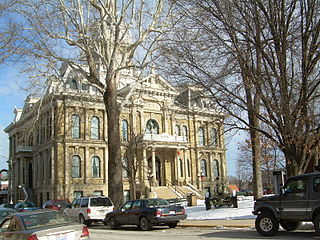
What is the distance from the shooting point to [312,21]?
14812 mm

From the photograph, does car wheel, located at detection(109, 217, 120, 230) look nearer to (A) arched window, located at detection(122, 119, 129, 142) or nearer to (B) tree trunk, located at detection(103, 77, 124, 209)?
(B) tree trunk, located at detection(103, 77, 124, 209)

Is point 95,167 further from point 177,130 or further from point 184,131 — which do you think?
point 184,131

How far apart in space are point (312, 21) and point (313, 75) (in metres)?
3.13

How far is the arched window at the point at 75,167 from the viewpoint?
1838 inches

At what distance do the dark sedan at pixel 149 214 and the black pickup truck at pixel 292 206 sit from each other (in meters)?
4.83

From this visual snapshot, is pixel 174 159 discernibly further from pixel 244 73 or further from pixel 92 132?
pixel 244 73

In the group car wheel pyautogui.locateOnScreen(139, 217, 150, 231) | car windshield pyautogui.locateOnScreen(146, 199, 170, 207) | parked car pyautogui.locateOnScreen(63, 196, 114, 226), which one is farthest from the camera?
parked car pyautogui.locateOnScreen(63, 196, 114, 226)

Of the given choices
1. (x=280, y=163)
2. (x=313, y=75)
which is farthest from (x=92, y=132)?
(x=313, y=75)

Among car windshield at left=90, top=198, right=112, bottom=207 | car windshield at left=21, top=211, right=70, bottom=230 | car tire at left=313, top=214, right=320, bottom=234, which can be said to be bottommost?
car tire at left=313, top=214, right=320, bottom=234

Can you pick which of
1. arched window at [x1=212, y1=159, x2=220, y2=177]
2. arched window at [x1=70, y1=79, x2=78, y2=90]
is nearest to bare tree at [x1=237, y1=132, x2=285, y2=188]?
arched window at [x1=212, y1=159, x2=220, y2=177]

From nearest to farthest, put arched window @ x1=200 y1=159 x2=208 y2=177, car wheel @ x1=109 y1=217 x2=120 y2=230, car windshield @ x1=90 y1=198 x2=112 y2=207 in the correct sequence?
car wheel @ x1=109 y1=217 x2=120 y2=230
car windshield @ x1=90 y1=198 x2=112 y2=207
arched window @ x1=200 y1=159 x2=208 y2=177

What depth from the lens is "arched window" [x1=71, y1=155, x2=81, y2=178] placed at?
153 feet

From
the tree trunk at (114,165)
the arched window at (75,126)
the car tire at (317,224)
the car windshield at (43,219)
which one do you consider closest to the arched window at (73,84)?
the arched window at (75,126)

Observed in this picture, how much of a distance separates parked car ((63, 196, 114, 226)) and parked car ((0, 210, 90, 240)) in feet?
39.1
